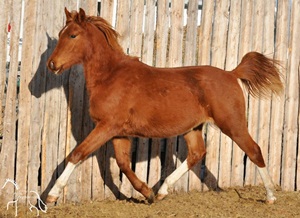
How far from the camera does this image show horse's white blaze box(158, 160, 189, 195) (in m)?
6.50

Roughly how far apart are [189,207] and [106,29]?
2261 mm

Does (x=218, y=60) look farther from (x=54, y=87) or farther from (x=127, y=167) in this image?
(x=54, y=87)

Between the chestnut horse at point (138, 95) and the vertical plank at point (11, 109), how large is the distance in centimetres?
57

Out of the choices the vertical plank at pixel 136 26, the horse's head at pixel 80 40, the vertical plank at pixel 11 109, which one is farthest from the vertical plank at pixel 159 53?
the vertical plank at pixel 11 109

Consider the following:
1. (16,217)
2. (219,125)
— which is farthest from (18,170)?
(219,125)

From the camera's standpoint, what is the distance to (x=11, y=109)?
6066 mm

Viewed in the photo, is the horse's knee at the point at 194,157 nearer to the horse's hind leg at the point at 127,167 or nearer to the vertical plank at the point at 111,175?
the horse's hind leg at the point at 127,167

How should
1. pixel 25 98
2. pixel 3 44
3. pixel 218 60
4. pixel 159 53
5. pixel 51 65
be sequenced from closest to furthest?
pixel 51 65
pixel 3 44
pixel 25 98
pixel 159 53
pixel 218 60

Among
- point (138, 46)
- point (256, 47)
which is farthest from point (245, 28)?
point (138, 46)

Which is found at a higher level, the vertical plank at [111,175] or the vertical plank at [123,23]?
the vertical plank at [123,23]

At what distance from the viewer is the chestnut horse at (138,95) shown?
5.90 m

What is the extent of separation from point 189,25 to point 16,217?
326cm

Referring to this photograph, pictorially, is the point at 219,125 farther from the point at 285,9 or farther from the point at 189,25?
the point at 285,9

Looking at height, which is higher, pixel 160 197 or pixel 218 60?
pixel 218 60
